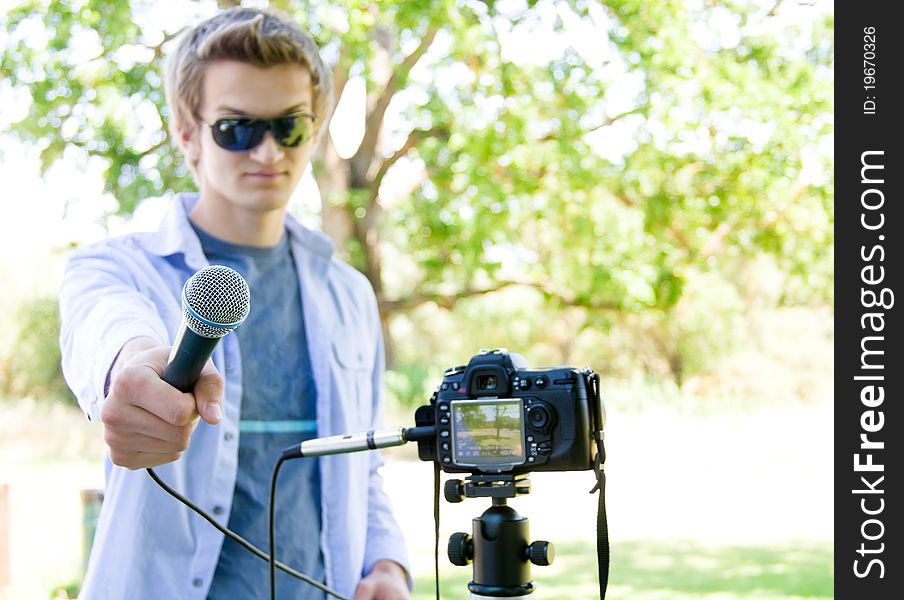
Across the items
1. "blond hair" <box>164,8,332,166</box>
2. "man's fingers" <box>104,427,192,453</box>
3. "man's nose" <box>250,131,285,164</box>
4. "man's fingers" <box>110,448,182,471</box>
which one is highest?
"blond hair" <box>164,8,332,166</box>

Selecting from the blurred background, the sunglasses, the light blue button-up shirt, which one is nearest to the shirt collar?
the light blue button-up shirt

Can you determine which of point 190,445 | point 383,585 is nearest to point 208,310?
point 190,445

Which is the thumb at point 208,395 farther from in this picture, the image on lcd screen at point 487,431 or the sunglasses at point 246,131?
the sunglasses at point 246,131

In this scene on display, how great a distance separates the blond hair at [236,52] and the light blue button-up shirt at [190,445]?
7.4 inches

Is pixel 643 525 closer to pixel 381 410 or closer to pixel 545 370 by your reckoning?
pixel 381 410

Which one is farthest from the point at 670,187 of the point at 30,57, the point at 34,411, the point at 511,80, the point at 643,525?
the point at 34,411

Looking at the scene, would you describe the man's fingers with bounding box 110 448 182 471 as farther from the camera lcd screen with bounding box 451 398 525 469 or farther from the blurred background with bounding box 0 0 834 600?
the blurred background with bounding box 0 0 834 600

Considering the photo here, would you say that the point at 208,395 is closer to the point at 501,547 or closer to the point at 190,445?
the point at 501,547

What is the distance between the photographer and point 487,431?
130 centimetres

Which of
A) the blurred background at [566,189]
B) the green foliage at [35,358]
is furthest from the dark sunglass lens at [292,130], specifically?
the green foliage at [35,358]

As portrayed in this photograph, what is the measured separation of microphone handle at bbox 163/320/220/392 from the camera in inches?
38.3

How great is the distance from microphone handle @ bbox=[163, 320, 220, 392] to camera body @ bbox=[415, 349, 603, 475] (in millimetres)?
379

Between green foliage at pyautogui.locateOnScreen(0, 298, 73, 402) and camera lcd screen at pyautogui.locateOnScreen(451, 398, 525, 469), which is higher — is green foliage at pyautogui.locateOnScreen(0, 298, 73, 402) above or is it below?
above
